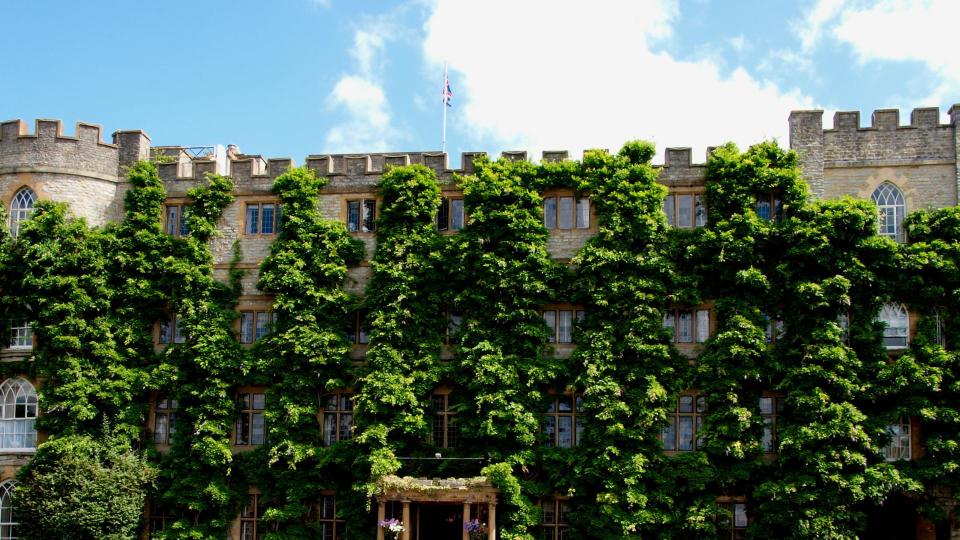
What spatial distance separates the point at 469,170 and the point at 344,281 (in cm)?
543

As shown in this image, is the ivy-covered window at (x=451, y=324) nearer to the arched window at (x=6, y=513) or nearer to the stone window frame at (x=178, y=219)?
the stone window frame at (x=178, y=219)

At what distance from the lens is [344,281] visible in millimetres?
33594

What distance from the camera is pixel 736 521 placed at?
1208 inches

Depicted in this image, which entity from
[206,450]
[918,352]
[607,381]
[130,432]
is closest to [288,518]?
[206,450]

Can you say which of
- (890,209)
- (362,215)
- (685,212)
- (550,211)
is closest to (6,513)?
(362,215)

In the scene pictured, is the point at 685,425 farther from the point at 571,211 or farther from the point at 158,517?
Answer: the point at 158,517

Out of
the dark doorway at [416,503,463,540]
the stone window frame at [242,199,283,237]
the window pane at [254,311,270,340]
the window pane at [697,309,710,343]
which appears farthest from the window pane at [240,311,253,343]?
the window pane at [697,309,710,343]

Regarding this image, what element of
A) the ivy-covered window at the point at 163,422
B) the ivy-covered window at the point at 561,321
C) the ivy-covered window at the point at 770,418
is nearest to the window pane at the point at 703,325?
the ivy-covered window at the point at 770,418

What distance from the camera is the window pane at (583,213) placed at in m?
33.0

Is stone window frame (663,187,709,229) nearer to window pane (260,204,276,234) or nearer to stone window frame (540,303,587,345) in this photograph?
stone window frame (540,303,587,345)

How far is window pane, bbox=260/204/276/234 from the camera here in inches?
1368

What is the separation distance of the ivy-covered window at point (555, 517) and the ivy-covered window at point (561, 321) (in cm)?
494

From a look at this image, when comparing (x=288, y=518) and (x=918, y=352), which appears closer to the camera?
(x=918, y=352)

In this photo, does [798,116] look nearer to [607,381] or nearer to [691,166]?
[691,166]
